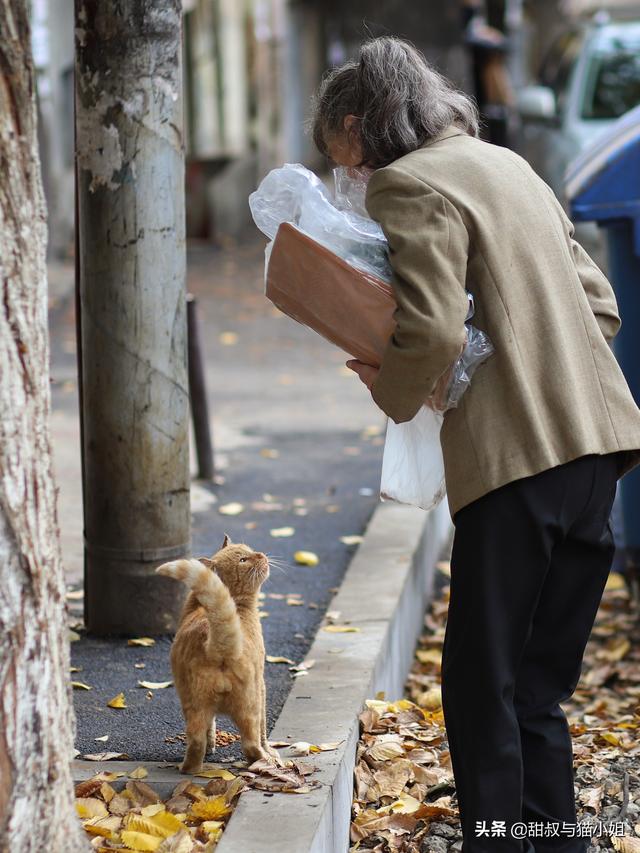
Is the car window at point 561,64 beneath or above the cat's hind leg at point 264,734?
above

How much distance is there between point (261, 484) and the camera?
21.2 ft

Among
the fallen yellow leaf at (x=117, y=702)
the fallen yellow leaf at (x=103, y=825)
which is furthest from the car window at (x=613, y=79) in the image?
the fallen yellow leaf at (x=103, y=825)

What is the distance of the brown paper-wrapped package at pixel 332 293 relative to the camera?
2729 millimetres

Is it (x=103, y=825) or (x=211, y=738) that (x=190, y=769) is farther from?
(x=103, y=825)

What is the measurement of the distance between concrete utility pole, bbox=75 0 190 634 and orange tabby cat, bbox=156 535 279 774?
2.97 ft

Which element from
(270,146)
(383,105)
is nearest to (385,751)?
(383,105)

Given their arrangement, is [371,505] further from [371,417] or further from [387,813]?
[387,813]

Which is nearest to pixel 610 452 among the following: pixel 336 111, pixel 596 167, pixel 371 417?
pixel 336 111

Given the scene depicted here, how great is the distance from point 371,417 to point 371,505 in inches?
84.6

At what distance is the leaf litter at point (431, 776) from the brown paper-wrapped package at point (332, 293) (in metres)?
1.27

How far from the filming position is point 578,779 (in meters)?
3.61

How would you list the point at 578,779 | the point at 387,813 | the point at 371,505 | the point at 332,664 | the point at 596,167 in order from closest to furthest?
the point at 387,813 → the point at 578,779 → the point at 332,664 → the point at 596,167 → the point at 371,505

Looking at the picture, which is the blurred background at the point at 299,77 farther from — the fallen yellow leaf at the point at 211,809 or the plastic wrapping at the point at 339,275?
the fallen yellow leaf at the point at 211,809

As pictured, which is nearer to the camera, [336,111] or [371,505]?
[336,111]
